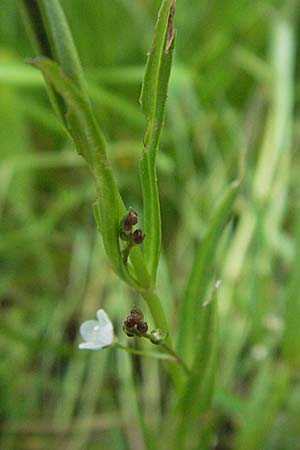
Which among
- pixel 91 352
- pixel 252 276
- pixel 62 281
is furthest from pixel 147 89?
pixel 62 281

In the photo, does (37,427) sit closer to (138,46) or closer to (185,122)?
(185,122)

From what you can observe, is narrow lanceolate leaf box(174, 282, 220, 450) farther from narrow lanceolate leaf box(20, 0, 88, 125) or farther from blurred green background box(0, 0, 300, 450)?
narrow lanceolate leaf box(20, 0, 88, 125)

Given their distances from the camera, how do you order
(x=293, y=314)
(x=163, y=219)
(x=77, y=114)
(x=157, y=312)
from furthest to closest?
(x=163, y=219) → (x=293, y=314) → (x=157, y=312) → (x=77, y=114)

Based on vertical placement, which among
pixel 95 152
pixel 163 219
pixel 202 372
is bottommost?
pixel 202 372

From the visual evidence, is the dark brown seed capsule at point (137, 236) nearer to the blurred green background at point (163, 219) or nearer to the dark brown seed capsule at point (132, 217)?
the dark brown seed capsule at point (132, 217)

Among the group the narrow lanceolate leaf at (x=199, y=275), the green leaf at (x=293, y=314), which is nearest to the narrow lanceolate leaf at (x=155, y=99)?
the narrow lanceolate leaf at (x=199, y=275)

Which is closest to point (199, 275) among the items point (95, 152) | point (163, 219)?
point (95, 152)

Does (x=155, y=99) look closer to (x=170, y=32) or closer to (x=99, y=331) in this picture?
(x=170, y=32)

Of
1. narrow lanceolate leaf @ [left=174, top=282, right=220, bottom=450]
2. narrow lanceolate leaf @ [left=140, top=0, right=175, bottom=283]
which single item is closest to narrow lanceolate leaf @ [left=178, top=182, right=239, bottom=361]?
narrow lanceolate leaf @ [left=174, top=282, right=220, bottom=450]

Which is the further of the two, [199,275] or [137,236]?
[199,275]
